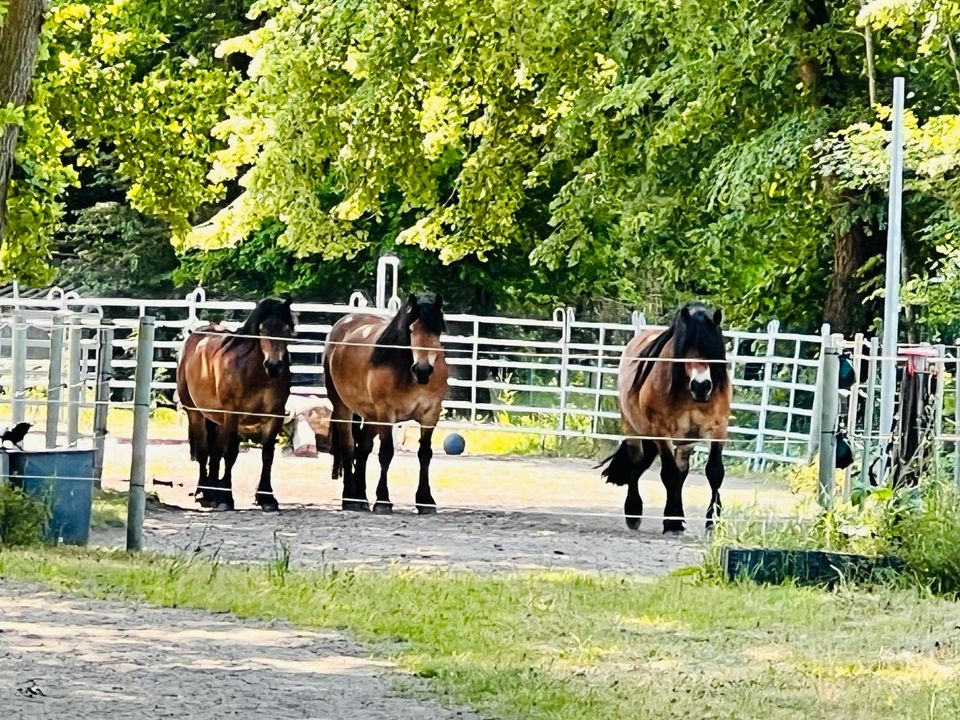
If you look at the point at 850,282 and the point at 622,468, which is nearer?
the point at 622,468

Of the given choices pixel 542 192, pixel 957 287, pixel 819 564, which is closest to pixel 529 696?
pixel 819 564

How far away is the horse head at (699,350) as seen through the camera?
14125 millimetres

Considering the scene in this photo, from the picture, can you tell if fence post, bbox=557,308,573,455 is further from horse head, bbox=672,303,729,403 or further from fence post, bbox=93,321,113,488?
horse head, bbox=672,303,729,403

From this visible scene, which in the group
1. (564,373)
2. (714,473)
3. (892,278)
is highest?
(892,278)

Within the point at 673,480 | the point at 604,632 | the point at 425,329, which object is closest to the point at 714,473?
the point at 673,480

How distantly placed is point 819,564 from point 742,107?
42.7ft

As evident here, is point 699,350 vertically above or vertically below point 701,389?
above

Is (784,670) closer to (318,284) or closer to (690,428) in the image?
(690,428)

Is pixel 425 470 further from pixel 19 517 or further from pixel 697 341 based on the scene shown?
pixel 19 517

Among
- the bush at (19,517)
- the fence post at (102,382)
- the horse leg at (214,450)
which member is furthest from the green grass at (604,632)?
the horse leg at (214,450)

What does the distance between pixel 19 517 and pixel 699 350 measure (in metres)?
5.68

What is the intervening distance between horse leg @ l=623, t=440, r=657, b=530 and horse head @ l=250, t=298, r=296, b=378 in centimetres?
306

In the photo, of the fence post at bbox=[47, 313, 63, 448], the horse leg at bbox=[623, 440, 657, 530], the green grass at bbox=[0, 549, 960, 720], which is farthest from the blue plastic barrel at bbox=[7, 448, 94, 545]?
the horse leg at bbox=[623, 440, 657, 530]

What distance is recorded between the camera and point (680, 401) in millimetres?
14516
